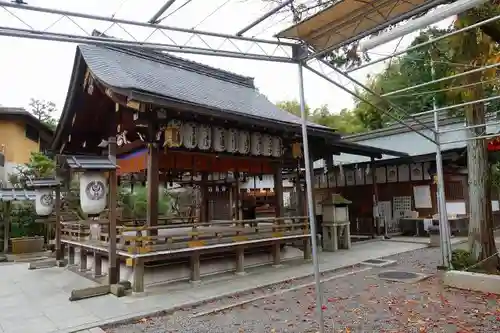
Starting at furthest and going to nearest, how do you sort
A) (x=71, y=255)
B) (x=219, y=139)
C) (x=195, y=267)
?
(x=71, y=255), (x=219, y=139), (x=195, y=267)

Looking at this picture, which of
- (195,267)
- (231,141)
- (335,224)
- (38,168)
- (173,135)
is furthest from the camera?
(38,168)

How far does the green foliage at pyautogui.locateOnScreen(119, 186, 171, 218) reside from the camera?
15820mm

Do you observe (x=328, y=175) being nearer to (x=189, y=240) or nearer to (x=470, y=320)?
(x=189, y=240)

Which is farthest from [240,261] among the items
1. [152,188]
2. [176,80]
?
[176,80]

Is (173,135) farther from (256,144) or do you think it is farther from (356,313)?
(356,313)

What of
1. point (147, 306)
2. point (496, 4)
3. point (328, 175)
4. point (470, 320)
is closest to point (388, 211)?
point (328, 175)

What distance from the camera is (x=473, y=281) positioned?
659 centimetres

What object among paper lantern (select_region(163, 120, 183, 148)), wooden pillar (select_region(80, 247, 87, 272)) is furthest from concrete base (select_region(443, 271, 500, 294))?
wooden pillar (select_region(80, 247, 87, 272))

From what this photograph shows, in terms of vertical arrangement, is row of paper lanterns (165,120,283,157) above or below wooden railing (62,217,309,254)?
above

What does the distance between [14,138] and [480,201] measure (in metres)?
21.5

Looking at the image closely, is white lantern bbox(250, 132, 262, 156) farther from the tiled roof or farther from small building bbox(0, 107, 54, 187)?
small building bbox(0, 107, 54, 187)

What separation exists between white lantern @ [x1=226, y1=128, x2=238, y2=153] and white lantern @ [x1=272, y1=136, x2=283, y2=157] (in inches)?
55.6

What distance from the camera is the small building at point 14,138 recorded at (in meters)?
18.7

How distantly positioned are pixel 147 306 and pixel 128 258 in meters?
1.21
